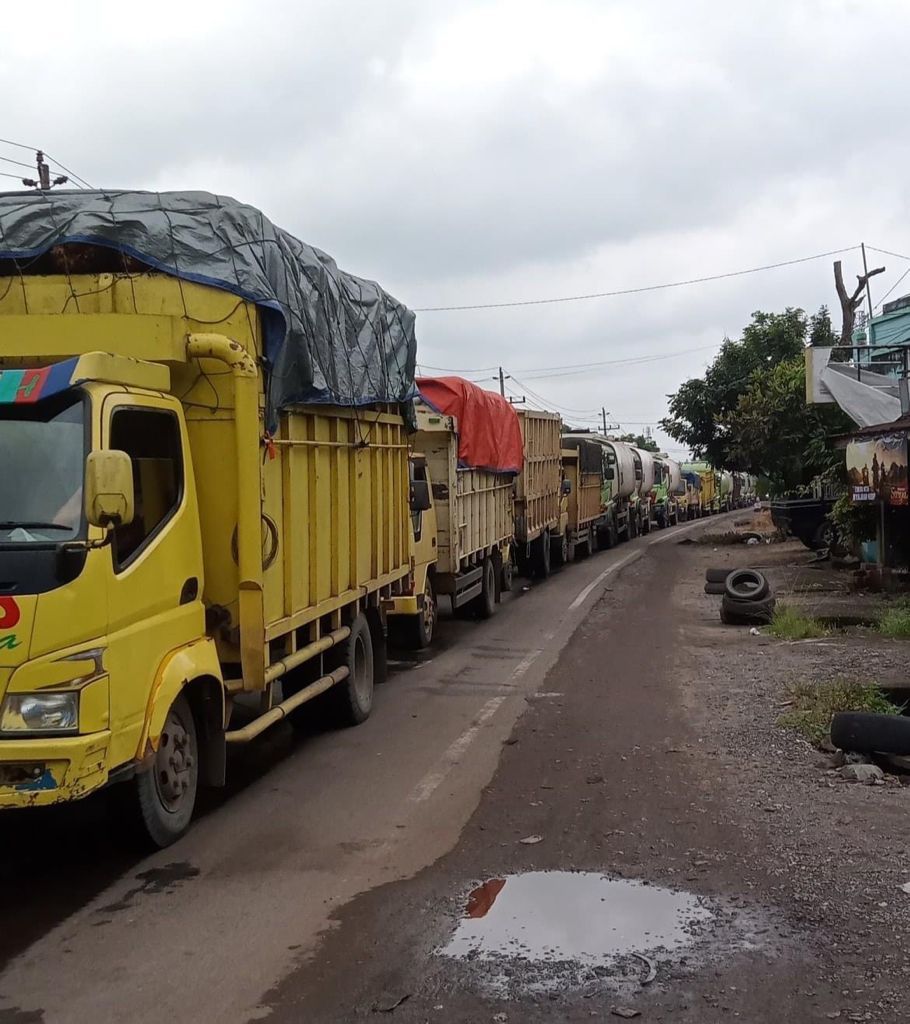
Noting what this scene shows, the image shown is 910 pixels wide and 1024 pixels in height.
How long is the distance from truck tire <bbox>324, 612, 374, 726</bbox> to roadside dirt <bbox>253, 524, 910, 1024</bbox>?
135 centimetres

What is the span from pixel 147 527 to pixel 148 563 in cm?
23

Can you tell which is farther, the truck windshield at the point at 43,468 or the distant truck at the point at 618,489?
the distant truck at the point at 618,489

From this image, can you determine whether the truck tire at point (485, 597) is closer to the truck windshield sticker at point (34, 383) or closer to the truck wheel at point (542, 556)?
the truck wheel at point (542, 556)

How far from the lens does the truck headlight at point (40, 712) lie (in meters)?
4.66

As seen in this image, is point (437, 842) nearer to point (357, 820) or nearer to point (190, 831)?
point (357, 820)

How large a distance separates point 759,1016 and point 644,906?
109 cm

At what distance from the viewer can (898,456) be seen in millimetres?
16016

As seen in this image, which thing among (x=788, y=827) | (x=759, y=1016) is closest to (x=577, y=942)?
(x=759, y=1016)

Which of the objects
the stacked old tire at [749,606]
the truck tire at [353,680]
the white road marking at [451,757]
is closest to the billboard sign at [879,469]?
the stacked old tire at [749,606]

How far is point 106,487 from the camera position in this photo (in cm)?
473

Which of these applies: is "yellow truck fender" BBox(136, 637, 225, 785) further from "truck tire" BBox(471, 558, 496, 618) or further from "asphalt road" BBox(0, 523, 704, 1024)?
"truck tire" BBox(471, 558, 496, 618)

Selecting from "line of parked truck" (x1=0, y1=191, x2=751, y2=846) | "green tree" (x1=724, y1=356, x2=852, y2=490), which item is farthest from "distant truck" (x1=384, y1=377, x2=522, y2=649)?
"green tree" (x1=724, y1=356, x2=852, y2=490)

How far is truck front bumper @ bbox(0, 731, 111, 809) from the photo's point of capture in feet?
15.2

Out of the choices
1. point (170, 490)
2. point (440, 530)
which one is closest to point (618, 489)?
point (440, 530)
